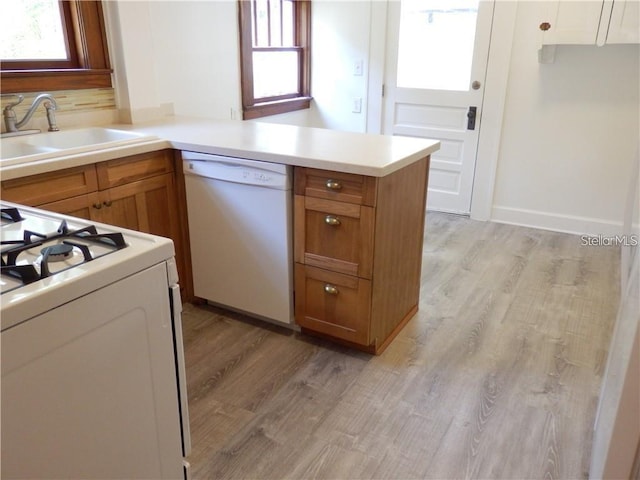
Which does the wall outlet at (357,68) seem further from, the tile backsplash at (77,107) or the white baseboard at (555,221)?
the tile backsplash at (77,107)

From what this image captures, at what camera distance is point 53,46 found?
2539 mm

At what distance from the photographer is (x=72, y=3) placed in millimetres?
2504

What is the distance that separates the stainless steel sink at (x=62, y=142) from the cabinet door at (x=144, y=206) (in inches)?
7.5

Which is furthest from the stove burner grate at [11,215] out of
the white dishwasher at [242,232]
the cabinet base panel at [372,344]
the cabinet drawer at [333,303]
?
the cabinet base panel at [372,344]

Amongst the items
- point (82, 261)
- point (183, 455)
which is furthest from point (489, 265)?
point (82, 261)

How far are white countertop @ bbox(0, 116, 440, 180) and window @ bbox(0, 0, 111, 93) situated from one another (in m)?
0.34

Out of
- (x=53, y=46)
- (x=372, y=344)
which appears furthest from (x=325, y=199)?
(x=53, y=46)

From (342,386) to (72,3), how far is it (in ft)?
7.43

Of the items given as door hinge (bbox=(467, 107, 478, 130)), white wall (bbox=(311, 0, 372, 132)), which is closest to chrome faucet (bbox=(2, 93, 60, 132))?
white wall (bbox=(311, 0, 372, 132))

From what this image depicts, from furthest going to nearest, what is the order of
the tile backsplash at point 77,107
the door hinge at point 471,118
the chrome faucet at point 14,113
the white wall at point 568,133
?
the door hinge at point 471,118 → the white wall at point 568,133 → the tile backsplash at point 77,107 → the chrome faucet at point 14,113

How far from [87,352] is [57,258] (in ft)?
0.63

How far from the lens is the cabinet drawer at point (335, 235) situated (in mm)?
2002

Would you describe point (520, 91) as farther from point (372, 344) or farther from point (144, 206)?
point (144, 206)

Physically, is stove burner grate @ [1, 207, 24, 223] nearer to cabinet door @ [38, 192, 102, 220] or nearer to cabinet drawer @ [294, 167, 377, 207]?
cabinet door @ [38, 192, 102, 220]
